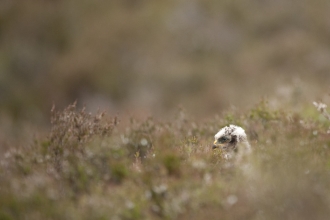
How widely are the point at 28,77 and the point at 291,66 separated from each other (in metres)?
21.2

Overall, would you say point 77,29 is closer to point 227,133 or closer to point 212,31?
point 212,31

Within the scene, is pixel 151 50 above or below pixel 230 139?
above

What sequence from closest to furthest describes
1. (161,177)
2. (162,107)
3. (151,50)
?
(161,177) < (162,107) < (151,50)

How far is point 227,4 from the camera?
1811 inches

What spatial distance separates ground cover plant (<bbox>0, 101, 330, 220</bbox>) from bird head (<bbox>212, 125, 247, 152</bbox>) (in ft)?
0.49

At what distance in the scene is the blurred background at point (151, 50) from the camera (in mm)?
39406

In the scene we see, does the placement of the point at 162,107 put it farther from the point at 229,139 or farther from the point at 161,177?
the point at 161,177

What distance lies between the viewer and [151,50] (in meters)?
46.0

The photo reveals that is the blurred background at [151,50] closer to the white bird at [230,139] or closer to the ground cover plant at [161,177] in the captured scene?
the white bird at [230,139]

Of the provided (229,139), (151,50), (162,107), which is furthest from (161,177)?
(151,50)

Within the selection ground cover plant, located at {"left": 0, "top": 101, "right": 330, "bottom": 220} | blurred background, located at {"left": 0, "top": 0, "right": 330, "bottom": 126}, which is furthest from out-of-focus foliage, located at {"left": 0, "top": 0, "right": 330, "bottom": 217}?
blurred background, located at {"left": 0, "top": 0, "right": 330, "bottom": 126}

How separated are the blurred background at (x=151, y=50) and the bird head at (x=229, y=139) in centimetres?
2759

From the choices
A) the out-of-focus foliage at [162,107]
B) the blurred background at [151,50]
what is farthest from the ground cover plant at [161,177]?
the blurred background at [151,50]

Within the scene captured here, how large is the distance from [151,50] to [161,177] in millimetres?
40290
